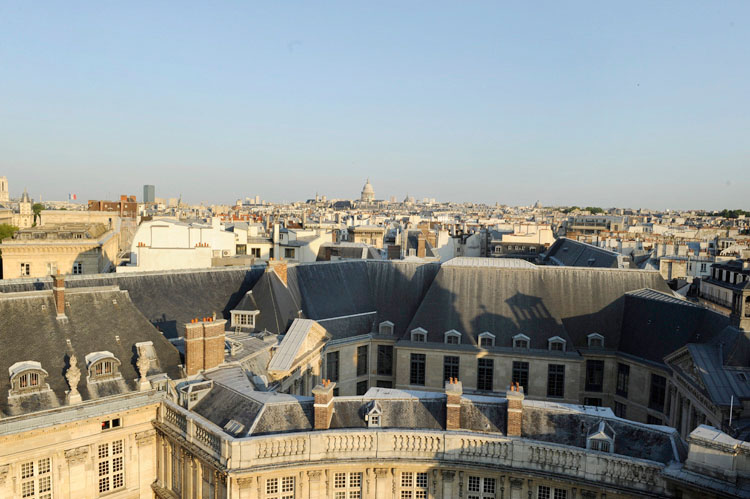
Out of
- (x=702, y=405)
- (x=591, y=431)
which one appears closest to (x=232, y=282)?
(x=591, y=431)

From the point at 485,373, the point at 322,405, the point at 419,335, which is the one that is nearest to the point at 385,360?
the point at 419,335

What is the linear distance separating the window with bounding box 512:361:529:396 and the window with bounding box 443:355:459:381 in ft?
11.8

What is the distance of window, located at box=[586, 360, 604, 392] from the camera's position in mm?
37094

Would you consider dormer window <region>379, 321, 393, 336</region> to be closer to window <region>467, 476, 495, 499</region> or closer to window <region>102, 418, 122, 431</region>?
window <region>102, 418, 122, 431</region>

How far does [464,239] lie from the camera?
334ft

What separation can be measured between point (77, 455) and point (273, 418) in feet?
26.1

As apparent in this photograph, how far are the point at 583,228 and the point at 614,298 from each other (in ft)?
345

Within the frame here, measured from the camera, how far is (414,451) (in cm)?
1964

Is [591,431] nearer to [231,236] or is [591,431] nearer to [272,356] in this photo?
[272,356]

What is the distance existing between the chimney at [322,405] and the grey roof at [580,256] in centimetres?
3660

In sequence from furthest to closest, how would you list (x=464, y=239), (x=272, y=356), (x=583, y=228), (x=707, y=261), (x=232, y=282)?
(x=583, y=228)
(x=464, y=239)
(x=707, y=261)
(x=232, y=282)
(x=272, y=356)

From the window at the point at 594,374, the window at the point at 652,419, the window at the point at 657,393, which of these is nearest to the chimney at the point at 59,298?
the window at the point at 594,374

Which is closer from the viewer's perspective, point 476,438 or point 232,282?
point 476,438

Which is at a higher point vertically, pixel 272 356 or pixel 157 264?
pixel 157 264
